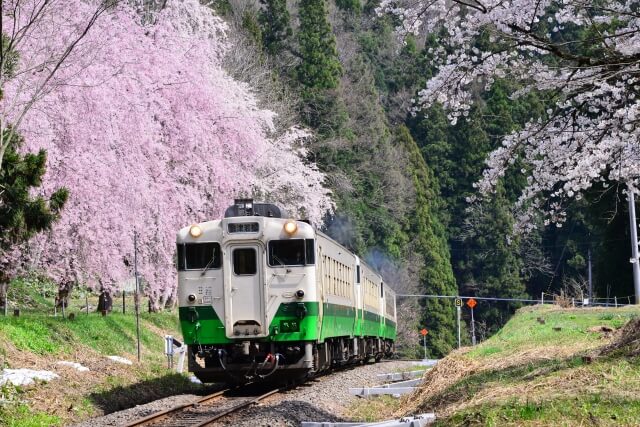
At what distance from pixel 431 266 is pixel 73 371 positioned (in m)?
49.0

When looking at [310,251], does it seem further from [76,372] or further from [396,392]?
[76,372]

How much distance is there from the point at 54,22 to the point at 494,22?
10988 millimetres

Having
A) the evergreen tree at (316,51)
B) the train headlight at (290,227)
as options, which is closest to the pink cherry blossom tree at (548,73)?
the train headlight at (290,227)

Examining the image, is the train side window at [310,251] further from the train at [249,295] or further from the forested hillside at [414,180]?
the forested hillside at [414,180]

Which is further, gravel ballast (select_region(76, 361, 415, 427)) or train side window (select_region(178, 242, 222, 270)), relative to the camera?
train side window (select_region(178, 242, 222, 270))

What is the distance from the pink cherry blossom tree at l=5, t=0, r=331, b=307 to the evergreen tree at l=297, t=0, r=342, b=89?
2771 centimetres

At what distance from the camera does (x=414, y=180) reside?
65312 mm

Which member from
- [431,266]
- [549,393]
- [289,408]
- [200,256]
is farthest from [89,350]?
[431,266]

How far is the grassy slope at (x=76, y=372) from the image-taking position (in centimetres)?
1367

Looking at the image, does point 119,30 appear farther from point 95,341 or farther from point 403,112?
point 403,112

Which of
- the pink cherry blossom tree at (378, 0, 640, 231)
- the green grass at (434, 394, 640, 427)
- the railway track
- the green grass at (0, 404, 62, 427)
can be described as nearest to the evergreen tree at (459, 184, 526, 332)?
the railway track

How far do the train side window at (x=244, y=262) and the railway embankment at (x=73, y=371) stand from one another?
2.53 m

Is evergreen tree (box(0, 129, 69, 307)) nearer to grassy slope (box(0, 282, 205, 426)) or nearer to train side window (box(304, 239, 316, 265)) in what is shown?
grassy slope (box(0, 282, 205, 426))

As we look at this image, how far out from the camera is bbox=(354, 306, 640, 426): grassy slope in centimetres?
769
